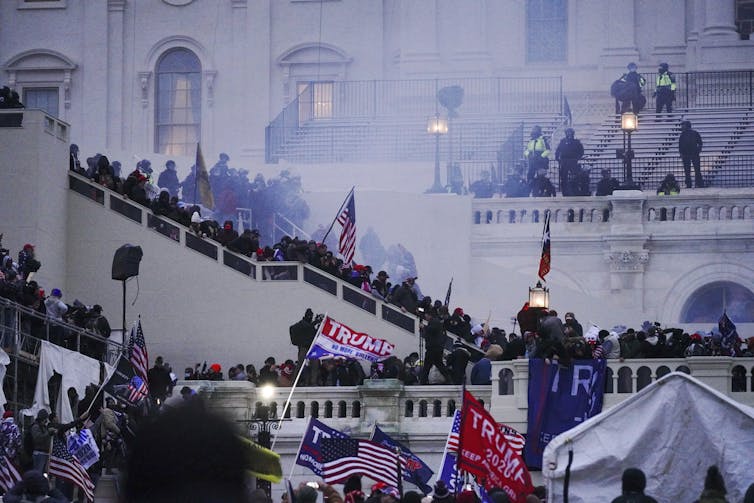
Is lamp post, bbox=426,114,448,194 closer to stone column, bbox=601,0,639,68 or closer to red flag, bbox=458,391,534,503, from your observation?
stone column, bbox=601,0,639,68

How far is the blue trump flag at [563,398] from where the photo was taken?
76.4 feet

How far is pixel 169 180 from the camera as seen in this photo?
43.9 metres

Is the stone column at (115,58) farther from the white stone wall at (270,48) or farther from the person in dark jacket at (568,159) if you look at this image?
the person in dark jacket at (568,159)

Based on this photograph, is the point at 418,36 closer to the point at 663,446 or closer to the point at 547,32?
the point at 547,32

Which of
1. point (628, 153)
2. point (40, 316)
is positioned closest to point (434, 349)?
point (40, 316)

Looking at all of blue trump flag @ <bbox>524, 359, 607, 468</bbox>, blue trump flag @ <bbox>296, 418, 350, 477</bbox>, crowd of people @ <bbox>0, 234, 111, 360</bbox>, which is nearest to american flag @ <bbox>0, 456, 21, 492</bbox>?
blue trump flag @ <bbox>296, 418, 350, 477</bbox>

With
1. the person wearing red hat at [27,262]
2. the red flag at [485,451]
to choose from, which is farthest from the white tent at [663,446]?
the person wearing red hat at [27,262]

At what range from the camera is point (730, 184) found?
4331 cm

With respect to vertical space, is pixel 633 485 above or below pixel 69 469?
above

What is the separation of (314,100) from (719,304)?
1646 cm

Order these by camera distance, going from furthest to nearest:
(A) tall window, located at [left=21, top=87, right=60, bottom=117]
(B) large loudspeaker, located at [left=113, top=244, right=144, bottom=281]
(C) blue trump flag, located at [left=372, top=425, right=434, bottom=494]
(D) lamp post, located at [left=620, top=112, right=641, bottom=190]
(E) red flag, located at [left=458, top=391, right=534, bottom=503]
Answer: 1. (A) tall window, located at [left=21, top=87, right=60, bottom=117]
2. (D) lamp post, located at [left=620, top=112, right=641, bottom=190]
3. (B) large loudspeaker, located at [left=113, top=244, right=144, bottom=281]
4. (C) blue trump flag, located at [left=372, top=425, right=434, bottom=494]
5. (E) red flag, located at [left=458, top=391, right=534, bottom=503]

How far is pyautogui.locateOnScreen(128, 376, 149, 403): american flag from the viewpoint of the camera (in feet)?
75.2

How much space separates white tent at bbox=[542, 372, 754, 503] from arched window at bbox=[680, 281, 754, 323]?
85.1ft

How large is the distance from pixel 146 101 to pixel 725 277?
2038 cm
